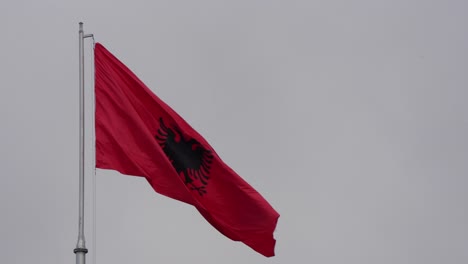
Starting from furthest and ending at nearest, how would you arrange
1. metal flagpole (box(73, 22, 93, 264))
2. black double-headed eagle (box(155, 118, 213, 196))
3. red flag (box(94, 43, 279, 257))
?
1. black double-headed eagle (box(155, 118, 213, 196))
2. red flag (box(94, 43, 279, 257))
3. metal flagpole (box(73, 22, 93, 264))

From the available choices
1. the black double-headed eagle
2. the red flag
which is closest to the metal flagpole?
the red flag

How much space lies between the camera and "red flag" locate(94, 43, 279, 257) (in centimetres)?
3697

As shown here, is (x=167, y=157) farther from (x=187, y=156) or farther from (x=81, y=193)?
(x=81, y=193)

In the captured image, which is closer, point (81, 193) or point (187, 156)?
point (81, 193)

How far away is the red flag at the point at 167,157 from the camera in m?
37.0

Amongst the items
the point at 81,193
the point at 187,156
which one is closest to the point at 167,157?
the point at 187,156

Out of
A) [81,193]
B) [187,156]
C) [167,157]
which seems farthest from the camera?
[187,156]

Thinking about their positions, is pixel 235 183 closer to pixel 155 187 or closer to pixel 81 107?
pixel 155 187

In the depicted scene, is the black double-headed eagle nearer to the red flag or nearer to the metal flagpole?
the red flag

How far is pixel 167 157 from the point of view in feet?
126

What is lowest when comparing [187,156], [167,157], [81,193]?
[81,193]

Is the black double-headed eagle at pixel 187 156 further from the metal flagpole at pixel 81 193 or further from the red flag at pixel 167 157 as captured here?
the metal flagpole at pixel 81 193

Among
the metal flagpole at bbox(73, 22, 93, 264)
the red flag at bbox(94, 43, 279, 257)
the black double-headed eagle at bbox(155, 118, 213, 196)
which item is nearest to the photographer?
the metal flagpole at bbox(73, 22, 93, 264)

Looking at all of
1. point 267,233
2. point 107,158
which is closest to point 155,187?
point 107,158
